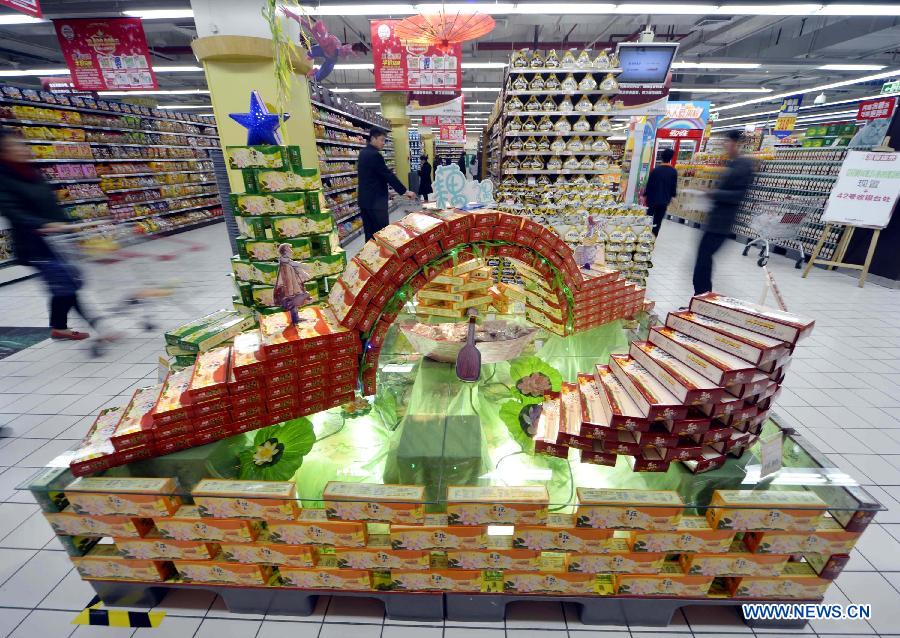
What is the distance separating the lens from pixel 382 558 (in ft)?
5.68

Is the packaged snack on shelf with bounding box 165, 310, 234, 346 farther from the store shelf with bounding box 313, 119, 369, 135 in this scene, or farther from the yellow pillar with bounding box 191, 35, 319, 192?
the store shelf with bounding box 313, 119, 369, 135

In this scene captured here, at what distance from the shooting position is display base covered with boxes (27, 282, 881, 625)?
1.61m

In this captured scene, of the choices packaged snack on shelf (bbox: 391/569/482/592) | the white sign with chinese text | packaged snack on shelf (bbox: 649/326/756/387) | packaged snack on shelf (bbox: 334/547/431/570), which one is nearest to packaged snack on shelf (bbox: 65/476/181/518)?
packaged snack on shelf (bbox: 334/547/431/570)

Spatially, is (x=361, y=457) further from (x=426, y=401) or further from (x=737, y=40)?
(x=737, y=40)

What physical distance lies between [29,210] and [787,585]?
5559mm

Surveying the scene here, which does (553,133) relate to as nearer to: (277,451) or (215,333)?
(215,333)

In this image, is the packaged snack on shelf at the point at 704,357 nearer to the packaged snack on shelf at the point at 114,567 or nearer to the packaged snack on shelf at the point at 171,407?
the packaged snack on shelf at the point at 171,407

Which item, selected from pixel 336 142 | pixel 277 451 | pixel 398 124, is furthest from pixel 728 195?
pixel 398 124

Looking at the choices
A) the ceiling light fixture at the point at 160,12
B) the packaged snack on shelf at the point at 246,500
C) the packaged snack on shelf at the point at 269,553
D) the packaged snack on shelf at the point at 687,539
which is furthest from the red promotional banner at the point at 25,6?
the packaged snack on shelf at the point at 687,539

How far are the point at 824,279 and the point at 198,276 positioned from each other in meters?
11.1

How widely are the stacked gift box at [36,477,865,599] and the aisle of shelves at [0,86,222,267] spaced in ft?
20.2

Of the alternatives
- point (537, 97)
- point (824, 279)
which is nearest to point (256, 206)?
point (537, 97)

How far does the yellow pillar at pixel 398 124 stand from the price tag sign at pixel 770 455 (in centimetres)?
1719

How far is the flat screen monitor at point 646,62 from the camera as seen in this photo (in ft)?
24.7
